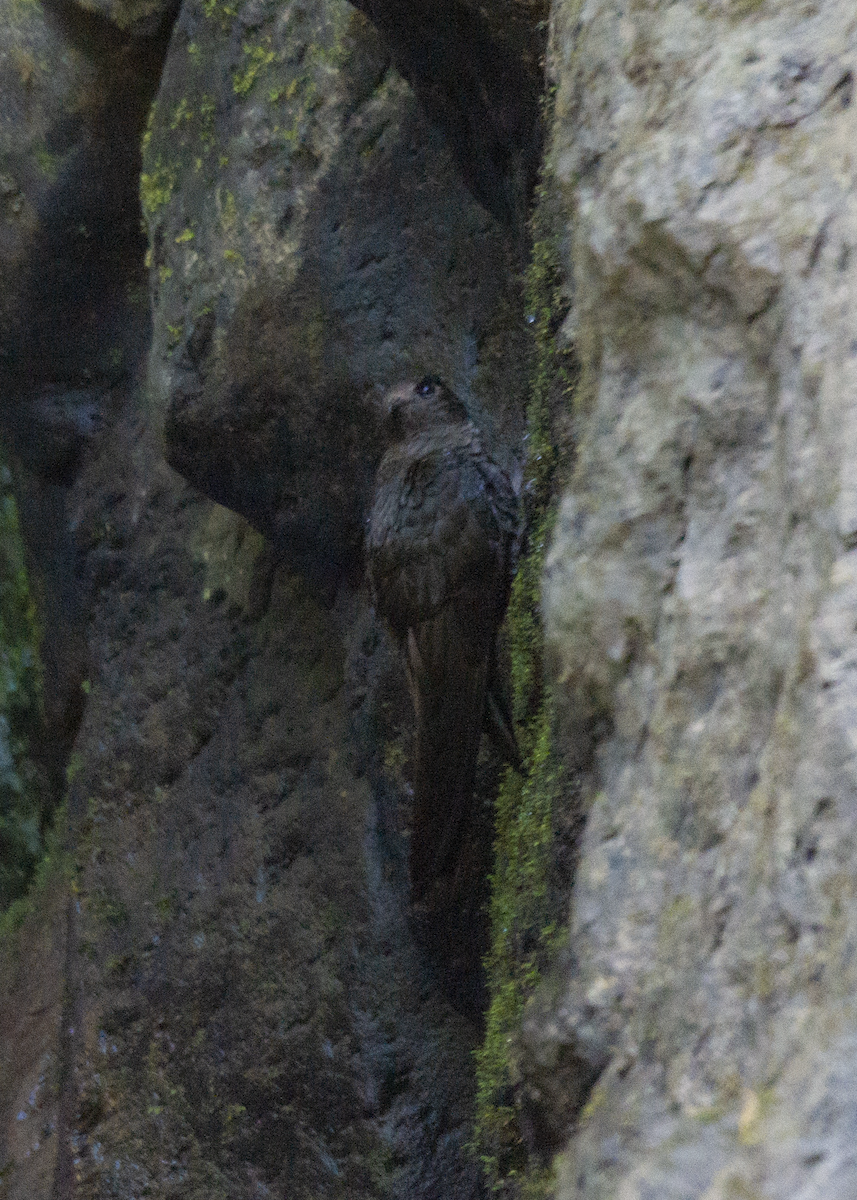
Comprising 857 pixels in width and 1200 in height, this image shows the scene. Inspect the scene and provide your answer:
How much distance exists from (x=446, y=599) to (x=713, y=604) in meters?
0.98

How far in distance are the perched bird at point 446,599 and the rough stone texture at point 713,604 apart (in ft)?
2.13

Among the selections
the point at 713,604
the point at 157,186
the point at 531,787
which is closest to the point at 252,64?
the point at 157,186

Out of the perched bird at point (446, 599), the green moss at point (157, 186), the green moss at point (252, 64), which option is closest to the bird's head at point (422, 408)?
the perched bird at point (446, 599)

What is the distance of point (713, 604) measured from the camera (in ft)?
3.34

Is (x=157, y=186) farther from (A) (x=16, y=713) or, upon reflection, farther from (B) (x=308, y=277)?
(A) (x=16, y=713)

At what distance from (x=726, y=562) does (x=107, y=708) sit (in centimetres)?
262

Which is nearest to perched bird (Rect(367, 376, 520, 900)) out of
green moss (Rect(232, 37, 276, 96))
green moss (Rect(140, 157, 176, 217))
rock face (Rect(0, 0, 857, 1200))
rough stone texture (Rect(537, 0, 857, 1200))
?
rock face (Rect(0, 0, 857, 1200))

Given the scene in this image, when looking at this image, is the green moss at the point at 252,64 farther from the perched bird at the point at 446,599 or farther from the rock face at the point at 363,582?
the perched bird at the point at 446,599

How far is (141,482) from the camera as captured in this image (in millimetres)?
3410

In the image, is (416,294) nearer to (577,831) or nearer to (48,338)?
(577,831)

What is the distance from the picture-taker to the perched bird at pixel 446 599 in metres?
1.97

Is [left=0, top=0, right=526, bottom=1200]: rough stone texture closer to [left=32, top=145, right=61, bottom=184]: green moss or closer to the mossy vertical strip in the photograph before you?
[left=32, top=145, right=61, bottom=184]: green moss

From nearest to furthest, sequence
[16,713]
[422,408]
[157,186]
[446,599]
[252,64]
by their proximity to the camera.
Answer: [446,599]
[422,408]
[252,64]
[157,186]
[16,713]

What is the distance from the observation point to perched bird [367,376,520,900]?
77.4 inches
